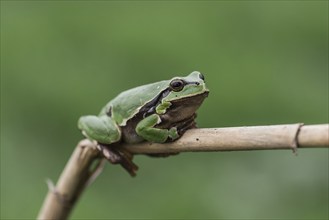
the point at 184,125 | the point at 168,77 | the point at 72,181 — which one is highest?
the point at 184,125

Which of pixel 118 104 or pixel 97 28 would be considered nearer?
pixel 118 104

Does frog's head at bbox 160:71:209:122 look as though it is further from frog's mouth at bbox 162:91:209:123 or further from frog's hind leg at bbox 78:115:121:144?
frog's hind leg at bbox 78:115:121:144

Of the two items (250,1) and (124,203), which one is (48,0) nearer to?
(250,1)

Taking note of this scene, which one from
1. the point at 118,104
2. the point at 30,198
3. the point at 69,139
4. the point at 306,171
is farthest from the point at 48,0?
the point at 118,104

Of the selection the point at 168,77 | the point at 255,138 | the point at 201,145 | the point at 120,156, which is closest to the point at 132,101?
the point at 120,156

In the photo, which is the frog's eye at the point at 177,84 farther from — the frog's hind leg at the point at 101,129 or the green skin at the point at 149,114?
the frog's hind leg at the point at 101,129

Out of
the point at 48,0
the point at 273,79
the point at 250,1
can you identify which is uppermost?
the point at 48,0

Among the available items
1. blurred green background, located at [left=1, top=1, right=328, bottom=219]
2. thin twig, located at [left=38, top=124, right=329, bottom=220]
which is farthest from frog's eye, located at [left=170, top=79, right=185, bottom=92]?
blurred green background, located at [left=1, top=1, right=328, bottom=219]

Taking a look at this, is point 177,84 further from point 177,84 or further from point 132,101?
point 132,101
